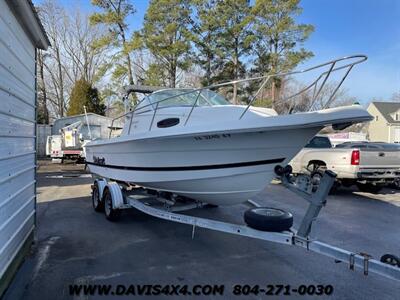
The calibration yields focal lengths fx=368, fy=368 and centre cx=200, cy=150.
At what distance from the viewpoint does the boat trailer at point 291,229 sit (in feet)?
10.5

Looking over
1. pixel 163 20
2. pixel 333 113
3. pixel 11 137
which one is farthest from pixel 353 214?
pixel 163 20

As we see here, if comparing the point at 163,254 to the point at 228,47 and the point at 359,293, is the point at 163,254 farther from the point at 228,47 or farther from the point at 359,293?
the point at 228,47

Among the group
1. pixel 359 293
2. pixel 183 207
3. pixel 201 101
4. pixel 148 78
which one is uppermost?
pixel 148 78

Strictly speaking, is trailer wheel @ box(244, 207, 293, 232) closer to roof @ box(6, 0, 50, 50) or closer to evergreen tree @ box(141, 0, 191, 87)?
roof @ box(6, 0, 50, 50)

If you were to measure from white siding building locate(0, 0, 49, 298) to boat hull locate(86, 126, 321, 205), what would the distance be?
1676 millimetres

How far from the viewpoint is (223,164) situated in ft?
15.9

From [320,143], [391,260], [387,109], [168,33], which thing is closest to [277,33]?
[168,33]

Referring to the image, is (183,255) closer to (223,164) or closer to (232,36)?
(223,164)

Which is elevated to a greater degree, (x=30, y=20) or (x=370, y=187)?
(x=30, y=20)

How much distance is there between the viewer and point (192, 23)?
77.3 feet

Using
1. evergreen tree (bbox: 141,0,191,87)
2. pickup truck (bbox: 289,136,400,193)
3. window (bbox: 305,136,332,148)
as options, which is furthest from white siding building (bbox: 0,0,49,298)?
evergreen tree (bbox: 141,0,191,87)

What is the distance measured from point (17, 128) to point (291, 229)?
3.42 meters

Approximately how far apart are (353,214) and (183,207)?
152 inches

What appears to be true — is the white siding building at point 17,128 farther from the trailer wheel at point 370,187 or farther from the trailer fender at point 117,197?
the trailer wheel at point 370,187
